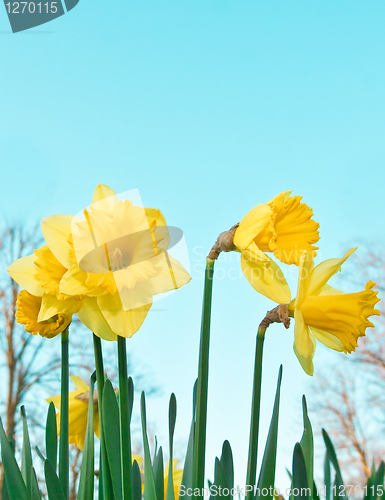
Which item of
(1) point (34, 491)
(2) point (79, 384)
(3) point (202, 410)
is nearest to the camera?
(3) point (202, 410)

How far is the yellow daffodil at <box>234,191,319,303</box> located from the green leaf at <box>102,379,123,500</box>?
252 millimetres

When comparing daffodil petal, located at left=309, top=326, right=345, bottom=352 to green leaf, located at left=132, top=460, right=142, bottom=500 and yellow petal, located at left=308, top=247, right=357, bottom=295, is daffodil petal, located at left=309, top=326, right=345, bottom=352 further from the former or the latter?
green leaf, located at left=132, top=460, right=142, bottom=500

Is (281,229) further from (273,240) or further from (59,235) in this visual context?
(59,235)

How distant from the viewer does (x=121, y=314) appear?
0.56 m

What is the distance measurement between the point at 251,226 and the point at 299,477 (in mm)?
342

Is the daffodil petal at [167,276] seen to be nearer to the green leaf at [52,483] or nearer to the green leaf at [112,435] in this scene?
the green leaf at [112,435]

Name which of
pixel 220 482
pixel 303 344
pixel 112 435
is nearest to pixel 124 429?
pixel 112 435

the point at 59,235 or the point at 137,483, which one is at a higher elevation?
the point at 59,235

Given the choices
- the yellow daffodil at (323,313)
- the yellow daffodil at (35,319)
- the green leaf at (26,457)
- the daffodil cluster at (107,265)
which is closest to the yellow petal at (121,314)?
the daffodil cluster at (107,265)

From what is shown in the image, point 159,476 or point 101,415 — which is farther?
point 159,476

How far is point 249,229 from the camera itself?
604 mm

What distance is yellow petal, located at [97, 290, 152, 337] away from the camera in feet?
1.80

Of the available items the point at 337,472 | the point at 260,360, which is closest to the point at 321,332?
the point at 260,360

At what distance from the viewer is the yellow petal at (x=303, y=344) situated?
619 millimetres
